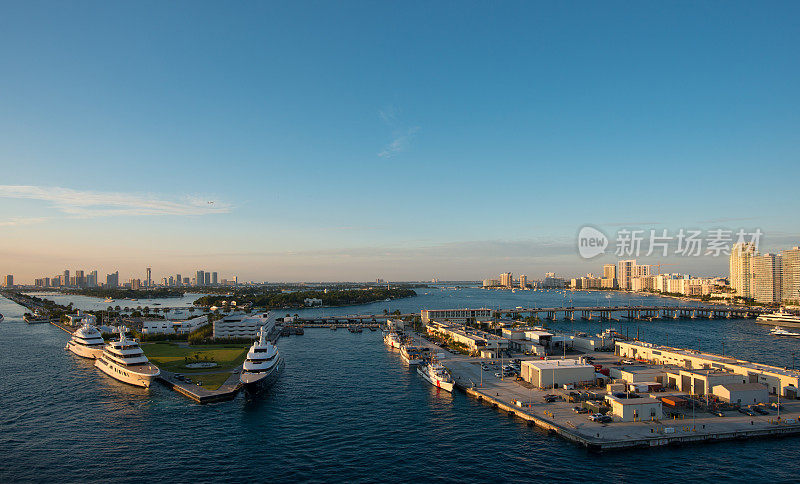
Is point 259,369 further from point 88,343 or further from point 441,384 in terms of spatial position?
point 88,343

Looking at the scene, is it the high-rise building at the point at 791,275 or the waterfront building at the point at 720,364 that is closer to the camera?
the waterfront building at the point at 720,364

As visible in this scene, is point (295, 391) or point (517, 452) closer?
point (517, 452)

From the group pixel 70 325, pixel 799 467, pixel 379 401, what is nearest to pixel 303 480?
pixel 379 401

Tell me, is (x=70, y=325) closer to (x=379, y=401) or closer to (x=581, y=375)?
(x=379, y=401)

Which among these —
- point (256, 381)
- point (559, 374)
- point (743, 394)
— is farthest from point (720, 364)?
point (256, 381)

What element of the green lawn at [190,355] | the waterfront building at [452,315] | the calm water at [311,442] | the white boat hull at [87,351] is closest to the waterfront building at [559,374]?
the calm water at [311,442]

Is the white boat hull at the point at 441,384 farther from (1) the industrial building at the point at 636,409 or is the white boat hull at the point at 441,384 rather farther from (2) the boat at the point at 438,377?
(1) the industrial building at the point at 636,409
